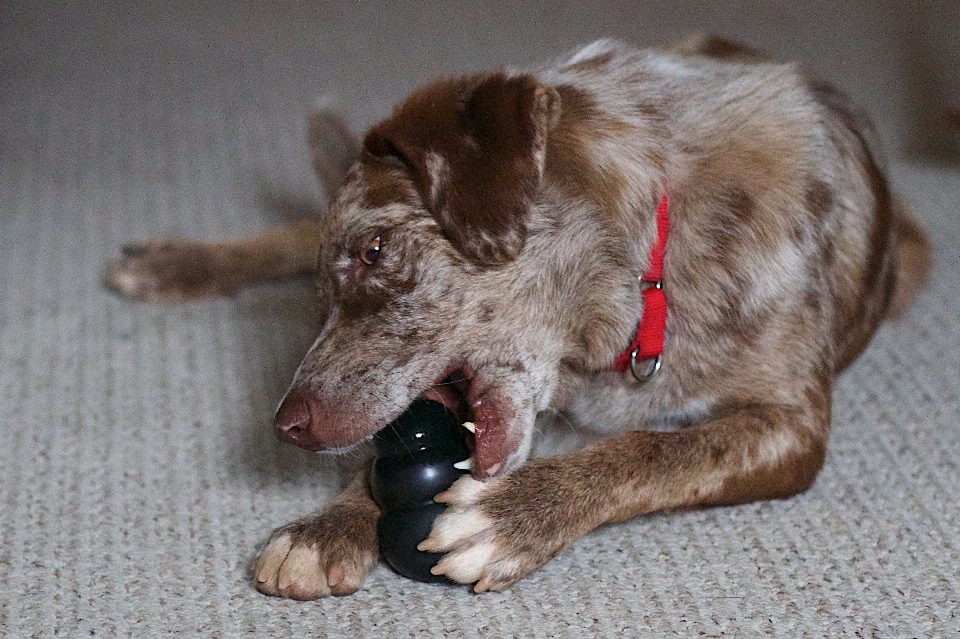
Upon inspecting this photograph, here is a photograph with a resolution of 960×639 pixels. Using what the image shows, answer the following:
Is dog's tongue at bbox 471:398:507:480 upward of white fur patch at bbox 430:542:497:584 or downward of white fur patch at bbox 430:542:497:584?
upward

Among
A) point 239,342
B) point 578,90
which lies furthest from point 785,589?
point 239,342

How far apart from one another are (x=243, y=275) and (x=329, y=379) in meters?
1.26

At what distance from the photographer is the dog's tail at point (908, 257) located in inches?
115

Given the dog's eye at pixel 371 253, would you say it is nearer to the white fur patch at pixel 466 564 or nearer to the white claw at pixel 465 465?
the white claw at pixel 465 465

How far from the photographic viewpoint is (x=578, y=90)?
2070 mm

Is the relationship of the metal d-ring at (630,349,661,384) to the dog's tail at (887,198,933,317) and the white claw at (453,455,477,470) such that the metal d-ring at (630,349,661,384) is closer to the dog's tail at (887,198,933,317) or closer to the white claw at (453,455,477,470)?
the white claw at (453,455,477,470)

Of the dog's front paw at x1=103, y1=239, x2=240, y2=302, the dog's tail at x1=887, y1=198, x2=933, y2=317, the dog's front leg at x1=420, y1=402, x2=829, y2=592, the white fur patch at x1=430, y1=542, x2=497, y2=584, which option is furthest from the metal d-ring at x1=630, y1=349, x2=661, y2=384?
the dog's front paw at x1=103, y1=239, x2=240, y2=302

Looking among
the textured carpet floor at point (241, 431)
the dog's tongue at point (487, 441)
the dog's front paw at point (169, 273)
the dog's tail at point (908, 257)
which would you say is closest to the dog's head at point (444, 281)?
the dog's tongue at point (487, 441)

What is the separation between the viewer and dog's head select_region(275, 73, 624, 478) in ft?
5.99

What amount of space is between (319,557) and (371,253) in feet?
1.77

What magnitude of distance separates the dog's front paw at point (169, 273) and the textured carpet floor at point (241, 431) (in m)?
0.05

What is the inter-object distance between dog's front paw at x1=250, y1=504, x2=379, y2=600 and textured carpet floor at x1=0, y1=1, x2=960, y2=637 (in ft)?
0.10

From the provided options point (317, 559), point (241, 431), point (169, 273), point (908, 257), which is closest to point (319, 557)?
point (317, 559)

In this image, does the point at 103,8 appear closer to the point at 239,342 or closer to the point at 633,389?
the point at 239,342
